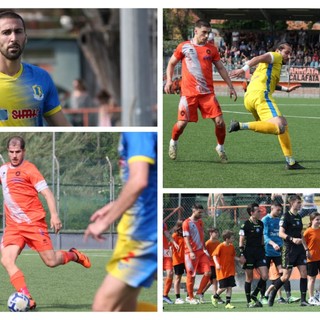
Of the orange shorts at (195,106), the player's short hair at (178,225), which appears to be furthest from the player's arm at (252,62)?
the player's short hair at (178,225)

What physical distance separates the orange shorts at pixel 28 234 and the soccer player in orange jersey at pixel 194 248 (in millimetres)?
1440

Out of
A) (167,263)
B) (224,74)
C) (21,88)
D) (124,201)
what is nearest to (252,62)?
(224,74)

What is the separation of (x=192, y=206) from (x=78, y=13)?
215 cm

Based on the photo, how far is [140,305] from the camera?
8695 millimetres

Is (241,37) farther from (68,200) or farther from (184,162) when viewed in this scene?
(68,200)

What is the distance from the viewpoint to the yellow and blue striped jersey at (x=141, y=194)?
26.2 ft

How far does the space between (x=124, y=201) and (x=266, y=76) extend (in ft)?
12.7

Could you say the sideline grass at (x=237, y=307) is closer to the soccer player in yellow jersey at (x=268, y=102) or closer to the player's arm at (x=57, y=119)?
the soccer player in yellow jersey at (x=268, y=102)

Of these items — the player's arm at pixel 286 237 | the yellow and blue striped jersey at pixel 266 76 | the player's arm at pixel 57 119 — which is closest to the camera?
the player's arm at pixel 57 119

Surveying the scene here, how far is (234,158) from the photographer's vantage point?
11.5m

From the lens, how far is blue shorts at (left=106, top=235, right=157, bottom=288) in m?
7.80

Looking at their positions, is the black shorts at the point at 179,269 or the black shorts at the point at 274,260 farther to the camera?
the black shorts at the point at 274,260

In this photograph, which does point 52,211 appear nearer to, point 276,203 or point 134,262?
point 134,262

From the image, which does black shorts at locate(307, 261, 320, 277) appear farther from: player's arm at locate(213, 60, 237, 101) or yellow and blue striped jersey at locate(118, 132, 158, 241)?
yellow and blue striped jersey at locate(118, 132, 158, 241)
